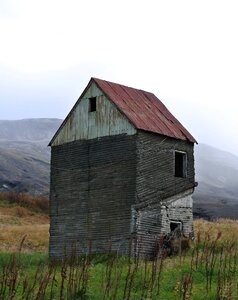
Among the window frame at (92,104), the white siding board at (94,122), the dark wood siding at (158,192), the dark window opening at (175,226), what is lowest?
the dark window opening at (175,226)

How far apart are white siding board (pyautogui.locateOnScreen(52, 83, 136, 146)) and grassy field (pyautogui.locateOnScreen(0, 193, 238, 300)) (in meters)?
5.35

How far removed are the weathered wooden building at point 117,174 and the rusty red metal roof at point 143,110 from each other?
6cm

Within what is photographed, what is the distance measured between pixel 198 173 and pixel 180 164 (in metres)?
121

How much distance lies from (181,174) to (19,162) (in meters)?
75.9

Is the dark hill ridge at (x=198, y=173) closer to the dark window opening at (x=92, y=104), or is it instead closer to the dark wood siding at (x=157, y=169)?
the dark wood siding at (x=157, y=169)

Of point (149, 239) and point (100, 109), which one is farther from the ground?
point (100, 109)

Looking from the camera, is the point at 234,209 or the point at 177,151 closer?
the point at 177,151

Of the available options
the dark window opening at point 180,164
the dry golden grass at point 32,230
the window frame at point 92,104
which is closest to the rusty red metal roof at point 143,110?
the window frame at point 92,104

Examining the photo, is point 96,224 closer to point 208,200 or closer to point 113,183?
point 113,183

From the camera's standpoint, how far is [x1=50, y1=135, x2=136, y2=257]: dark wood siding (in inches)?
938

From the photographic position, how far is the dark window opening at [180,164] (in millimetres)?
26719

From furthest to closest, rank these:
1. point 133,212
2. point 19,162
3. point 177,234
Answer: point 19,162 → point 177,234 → point 133,212

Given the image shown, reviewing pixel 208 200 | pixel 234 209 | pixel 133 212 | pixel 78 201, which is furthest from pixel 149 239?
pixel 208 200

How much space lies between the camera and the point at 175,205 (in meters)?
25.4
